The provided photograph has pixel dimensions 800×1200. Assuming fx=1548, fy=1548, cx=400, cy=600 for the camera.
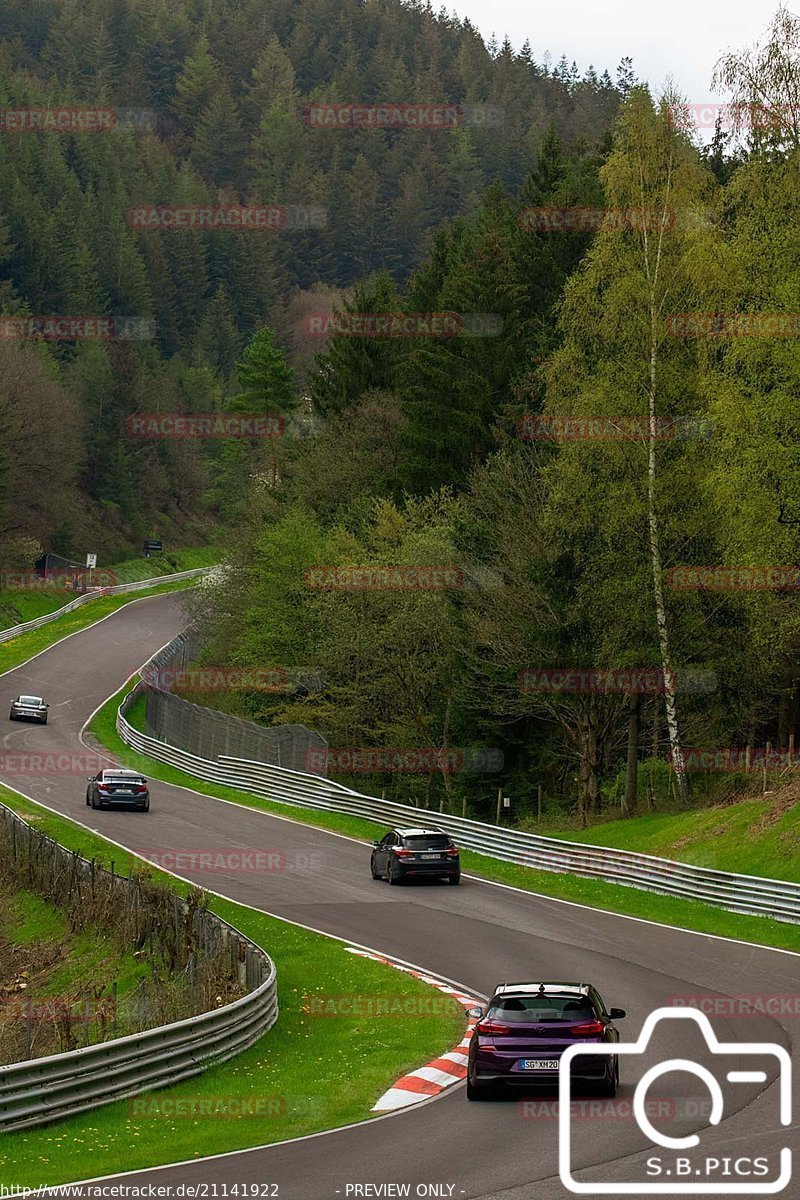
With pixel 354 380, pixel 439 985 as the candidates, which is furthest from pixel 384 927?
pixel 354 380

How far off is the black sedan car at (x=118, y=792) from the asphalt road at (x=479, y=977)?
2.46 ft

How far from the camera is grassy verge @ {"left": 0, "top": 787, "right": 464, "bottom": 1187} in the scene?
14898 mm

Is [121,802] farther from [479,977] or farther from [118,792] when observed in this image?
[479,977]

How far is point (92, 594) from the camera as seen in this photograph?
111m

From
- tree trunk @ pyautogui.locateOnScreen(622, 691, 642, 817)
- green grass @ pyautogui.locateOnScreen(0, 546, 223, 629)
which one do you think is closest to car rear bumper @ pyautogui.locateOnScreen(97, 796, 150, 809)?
tree trunk @ pyautogui.locateOnScreen(622, 691, 642, 817)

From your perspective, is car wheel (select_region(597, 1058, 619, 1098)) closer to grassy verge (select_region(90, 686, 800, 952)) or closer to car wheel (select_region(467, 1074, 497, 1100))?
car wheel (select_region(467, 1074, 497, 1100))

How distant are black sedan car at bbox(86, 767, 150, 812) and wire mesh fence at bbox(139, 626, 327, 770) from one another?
7520 millimetres

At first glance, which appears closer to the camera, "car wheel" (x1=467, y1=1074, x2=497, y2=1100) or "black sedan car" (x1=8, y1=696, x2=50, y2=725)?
"car wheel" (x1=467, y1=1074, x2=497, y2=1100)

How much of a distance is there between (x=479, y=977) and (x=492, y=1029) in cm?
933

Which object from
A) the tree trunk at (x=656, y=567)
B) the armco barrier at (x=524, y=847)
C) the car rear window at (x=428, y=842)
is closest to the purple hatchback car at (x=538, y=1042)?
the armco barrier at (x=524, y=847)

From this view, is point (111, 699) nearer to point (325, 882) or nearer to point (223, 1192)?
point (325, 882)

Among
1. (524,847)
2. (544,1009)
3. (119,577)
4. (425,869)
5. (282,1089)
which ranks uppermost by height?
→ (119,577)

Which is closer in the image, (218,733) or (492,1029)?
(492,1029)

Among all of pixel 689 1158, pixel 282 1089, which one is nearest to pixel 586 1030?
pixel 689 1158
